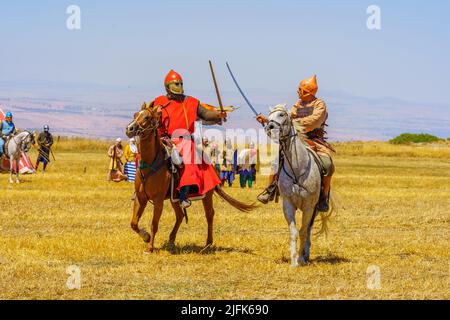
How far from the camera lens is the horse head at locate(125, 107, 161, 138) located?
40.1ft

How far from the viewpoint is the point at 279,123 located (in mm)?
11297

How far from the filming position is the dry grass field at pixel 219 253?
9.84 m

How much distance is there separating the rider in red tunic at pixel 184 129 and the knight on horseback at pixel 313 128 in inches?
48.2

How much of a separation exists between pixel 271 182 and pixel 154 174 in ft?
5.90

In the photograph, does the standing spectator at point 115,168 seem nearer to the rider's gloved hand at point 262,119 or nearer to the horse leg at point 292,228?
the rider's gloved hand at point 262,119

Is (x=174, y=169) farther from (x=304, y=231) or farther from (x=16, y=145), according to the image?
(x=16, y=145)

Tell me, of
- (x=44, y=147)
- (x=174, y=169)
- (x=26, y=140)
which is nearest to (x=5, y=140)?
(x=26, y=140)

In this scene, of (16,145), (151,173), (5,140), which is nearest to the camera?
(151,173)

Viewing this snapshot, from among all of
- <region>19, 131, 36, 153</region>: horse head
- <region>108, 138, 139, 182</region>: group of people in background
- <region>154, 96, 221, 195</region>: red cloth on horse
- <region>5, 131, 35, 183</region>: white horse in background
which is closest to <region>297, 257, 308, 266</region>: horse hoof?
<region>154, 96, 221, 195</region>: red cloth on horse

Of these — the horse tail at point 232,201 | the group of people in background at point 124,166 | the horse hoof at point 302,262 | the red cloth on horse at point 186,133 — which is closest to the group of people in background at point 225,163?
the group of people in background at point 124,166

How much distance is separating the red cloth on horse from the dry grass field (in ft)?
3.63

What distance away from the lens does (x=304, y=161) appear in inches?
465

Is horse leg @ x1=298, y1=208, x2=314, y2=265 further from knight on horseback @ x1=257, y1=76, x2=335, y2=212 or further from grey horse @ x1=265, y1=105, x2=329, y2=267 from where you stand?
knight on horseback @ x1=257, y1=76, x2=335, y2=212

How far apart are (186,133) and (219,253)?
191 cm
